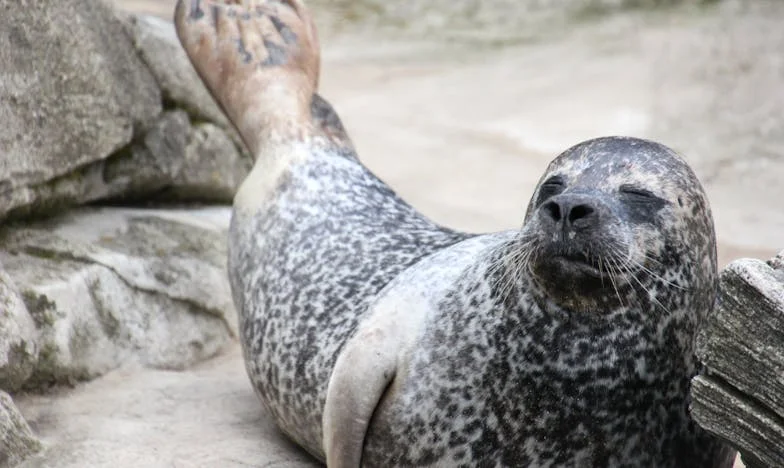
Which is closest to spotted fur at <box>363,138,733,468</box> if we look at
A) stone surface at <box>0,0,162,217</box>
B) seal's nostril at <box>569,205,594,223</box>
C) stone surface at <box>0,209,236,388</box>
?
seal's nostril at <box>569,205,594,223</box>

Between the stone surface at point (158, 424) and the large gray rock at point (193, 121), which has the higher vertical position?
the large gray rock at point (193, 121)

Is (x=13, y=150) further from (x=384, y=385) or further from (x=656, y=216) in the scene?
(x=656, y=216)

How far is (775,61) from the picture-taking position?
932 cm

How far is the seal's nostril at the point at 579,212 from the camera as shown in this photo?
3.21 meters

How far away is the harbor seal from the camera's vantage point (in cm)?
332

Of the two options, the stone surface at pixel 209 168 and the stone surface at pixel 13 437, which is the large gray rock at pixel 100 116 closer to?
the stone surface at pixel 209 168

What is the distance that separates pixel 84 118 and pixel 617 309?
249 cm

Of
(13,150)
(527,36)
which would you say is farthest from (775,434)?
(527,36)

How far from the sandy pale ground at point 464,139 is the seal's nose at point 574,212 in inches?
55.0

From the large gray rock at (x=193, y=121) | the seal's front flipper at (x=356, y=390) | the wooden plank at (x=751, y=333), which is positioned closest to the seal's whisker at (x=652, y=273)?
the wooden plank at (x=751, y=333)

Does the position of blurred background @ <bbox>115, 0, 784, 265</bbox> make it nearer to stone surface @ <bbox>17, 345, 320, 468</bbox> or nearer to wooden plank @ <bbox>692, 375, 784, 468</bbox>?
stone surface @ <bbox>17, 345, 320, 468</bbox>

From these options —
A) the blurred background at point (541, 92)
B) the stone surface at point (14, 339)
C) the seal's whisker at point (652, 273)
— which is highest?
the blurred background at point (541, 92)

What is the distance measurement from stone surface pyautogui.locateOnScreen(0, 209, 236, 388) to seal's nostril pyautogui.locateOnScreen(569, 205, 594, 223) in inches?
79.3

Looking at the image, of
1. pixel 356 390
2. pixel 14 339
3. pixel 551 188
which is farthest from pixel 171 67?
pixel 551 188
